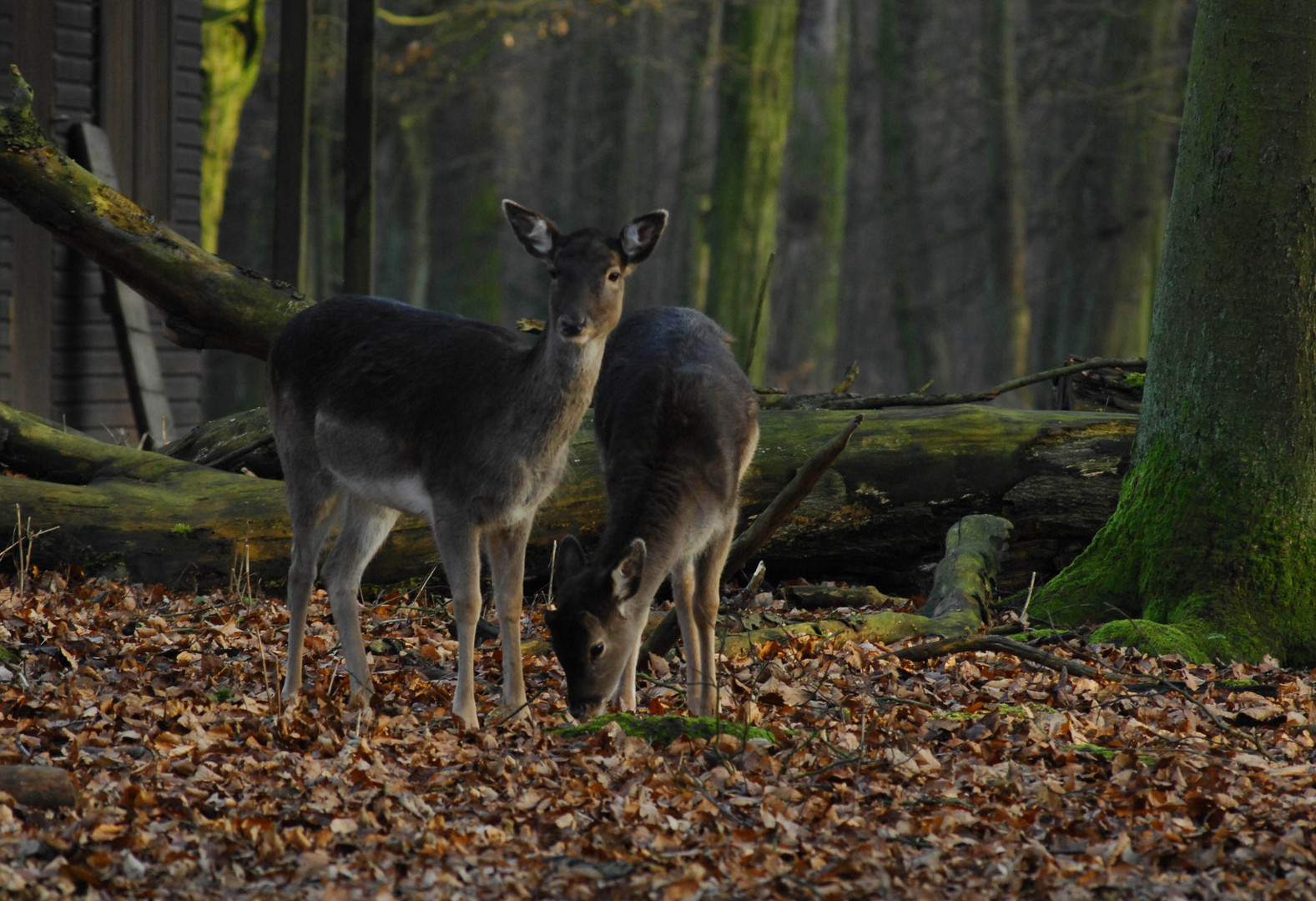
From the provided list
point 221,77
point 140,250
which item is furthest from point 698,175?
point 140,250

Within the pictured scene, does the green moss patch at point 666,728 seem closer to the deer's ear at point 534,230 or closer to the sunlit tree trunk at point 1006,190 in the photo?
the deer's ear at point 534,230

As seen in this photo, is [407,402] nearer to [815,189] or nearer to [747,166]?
[747,166]

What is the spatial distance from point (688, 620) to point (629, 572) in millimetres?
778

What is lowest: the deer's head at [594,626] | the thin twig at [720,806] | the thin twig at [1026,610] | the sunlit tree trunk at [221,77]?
the thin twig at [1026,610]

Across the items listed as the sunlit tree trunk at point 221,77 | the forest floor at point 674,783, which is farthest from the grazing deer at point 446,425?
the sunlit tree trunk at point 221,77

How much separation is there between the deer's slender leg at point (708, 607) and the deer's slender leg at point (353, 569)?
1560 millimetres

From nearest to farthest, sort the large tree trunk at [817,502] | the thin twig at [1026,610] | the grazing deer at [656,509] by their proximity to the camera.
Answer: the grazing deer at [656,509]
the thin twig at [1026,610]
the large tree trunk at [817,502]

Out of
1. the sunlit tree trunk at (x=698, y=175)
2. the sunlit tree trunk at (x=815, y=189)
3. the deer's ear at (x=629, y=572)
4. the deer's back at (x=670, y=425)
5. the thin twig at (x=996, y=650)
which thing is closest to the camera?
the deer's ear at (x=629, y=572)

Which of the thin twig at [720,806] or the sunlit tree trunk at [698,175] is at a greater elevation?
the sunlit tree trunk at [698,175]

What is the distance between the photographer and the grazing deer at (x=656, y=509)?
236 inches

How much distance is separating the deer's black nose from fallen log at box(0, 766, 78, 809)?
266 cm

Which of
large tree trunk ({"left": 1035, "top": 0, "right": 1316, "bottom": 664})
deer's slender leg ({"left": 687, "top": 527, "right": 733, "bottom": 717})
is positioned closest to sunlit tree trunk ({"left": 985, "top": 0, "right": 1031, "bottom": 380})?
large tree trunk ({"left": 1035, "top": 0, "right": 1316, "bottom": 664})

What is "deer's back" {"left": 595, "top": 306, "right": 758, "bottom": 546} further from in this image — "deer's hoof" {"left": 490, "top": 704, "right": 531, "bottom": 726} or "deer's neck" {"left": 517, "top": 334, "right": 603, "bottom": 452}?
"deer's hoof" {"left": 490, "top": 704, "right": 531, "bottom": 726}

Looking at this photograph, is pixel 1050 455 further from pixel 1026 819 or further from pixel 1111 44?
pixel 1111 44
